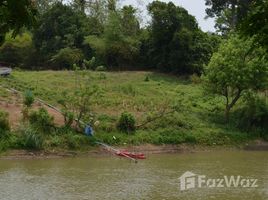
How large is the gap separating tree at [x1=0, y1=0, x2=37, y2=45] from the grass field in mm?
26874

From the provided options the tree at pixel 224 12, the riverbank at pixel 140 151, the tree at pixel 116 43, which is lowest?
the riverbank at pixel 140 151

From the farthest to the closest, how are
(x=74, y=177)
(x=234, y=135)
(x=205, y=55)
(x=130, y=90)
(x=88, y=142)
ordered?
(x=205, y=55) < (x=130, y=90) < (x=234, y=135) < (x=88, y=142) < (x=74, y=177)

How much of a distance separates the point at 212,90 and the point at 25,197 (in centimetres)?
2275

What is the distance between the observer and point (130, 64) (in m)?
53.5

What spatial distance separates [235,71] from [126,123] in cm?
846

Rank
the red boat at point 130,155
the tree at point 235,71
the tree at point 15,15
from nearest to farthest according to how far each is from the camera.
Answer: the tree at point 15,15
the red boat at point 130,155
the tree at point 235,71

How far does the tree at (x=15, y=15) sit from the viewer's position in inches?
244

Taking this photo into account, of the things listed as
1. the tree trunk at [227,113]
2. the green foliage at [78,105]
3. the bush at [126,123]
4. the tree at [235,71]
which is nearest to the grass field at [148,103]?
the bush at [126,123]

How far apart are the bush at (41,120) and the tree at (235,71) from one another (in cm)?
1236

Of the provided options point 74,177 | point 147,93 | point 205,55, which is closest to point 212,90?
point 147,93

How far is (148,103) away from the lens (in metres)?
40.7

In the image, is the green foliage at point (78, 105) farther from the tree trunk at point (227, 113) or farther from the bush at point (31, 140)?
the tree trunk at point (227, 113)

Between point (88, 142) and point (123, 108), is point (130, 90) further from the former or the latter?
point (88, 142)

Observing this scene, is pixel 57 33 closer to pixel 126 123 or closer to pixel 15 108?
pixel 15 108
